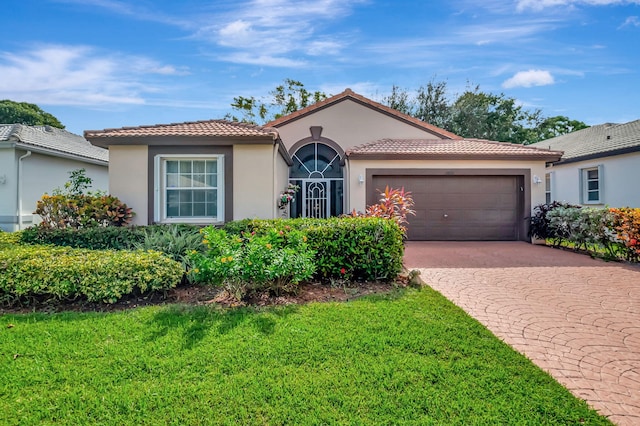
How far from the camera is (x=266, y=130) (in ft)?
31.0

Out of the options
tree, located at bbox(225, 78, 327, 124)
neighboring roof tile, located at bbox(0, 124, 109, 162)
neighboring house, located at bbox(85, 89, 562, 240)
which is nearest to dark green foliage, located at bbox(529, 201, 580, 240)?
neighboring house, located at bbox(85, 89, 562, 240)

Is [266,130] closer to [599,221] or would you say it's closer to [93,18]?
[93,18]

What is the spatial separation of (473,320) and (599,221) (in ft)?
27.2

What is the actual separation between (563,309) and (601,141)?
1478cm

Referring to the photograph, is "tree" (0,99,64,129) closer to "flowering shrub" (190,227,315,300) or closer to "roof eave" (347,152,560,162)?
"roof eave" (347,152,560,162)

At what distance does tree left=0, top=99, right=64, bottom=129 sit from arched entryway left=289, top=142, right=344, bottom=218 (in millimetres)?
35843

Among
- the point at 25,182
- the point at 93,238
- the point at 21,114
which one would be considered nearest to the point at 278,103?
the point at 25,182

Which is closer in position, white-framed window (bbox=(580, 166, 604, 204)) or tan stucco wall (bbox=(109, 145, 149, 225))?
tan stucco wall (bbox=(109, 145, 149, 225))

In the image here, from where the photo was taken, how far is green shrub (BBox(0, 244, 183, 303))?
4985 mm

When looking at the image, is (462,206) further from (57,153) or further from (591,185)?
(57,153)

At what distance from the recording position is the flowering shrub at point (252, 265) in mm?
4957

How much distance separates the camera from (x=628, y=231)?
884 cm

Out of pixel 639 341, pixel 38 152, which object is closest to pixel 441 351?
pixel 639 341

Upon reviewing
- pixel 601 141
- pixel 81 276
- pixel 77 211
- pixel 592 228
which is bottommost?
pixel 81 276
